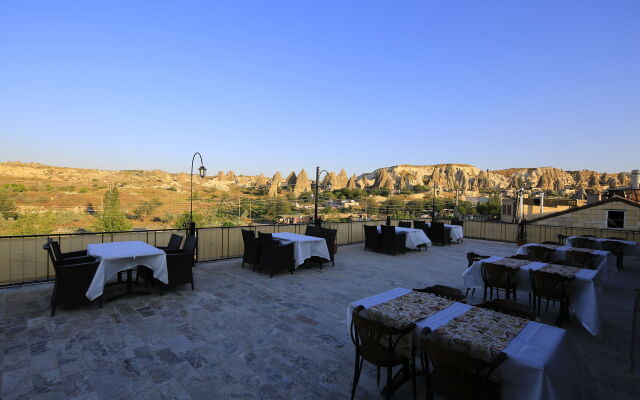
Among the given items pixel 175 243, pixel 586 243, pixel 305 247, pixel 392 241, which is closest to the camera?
pixel 175 243

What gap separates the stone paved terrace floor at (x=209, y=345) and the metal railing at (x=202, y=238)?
0.45 meters

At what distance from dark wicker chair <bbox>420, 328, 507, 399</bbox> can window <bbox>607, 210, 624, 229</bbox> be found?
18.3 meters

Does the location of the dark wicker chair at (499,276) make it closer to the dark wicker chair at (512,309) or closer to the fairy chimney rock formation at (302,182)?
the dark wicker chair at (512,309)

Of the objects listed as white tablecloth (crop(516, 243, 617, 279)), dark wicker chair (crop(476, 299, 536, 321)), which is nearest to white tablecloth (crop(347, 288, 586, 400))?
dark wicker chair (crop(476, 299, 536, 321))

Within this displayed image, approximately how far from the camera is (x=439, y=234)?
36.3ft

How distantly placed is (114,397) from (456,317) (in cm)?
267

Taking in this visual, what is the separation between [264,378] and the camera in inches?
104

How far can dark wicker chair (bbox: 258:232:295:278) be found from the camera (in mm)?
6191

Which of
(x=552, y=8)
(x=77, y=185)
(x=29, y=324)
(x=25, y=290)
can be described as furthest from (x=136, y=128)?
(x=552, y=8)

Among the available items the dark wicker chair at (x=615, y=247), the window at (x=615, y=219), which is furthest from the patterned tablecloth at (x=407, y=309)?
the window at (x=615, y=219)

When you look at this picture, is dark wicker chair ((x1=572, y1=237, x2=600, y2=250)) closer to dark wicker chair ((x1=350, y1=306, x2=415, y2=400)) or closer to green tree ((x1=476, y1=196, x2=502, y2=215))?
dark wicker chair ((x1=350, y1=306, x2=415, y2=400))

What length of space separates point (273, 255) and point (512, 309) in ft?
14.7

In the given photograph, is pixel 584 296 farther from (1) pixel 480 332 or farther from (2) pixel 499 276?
(1) pixel 480 332

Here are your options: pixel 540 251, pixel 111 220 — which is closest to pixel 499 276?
pixel 540 251
